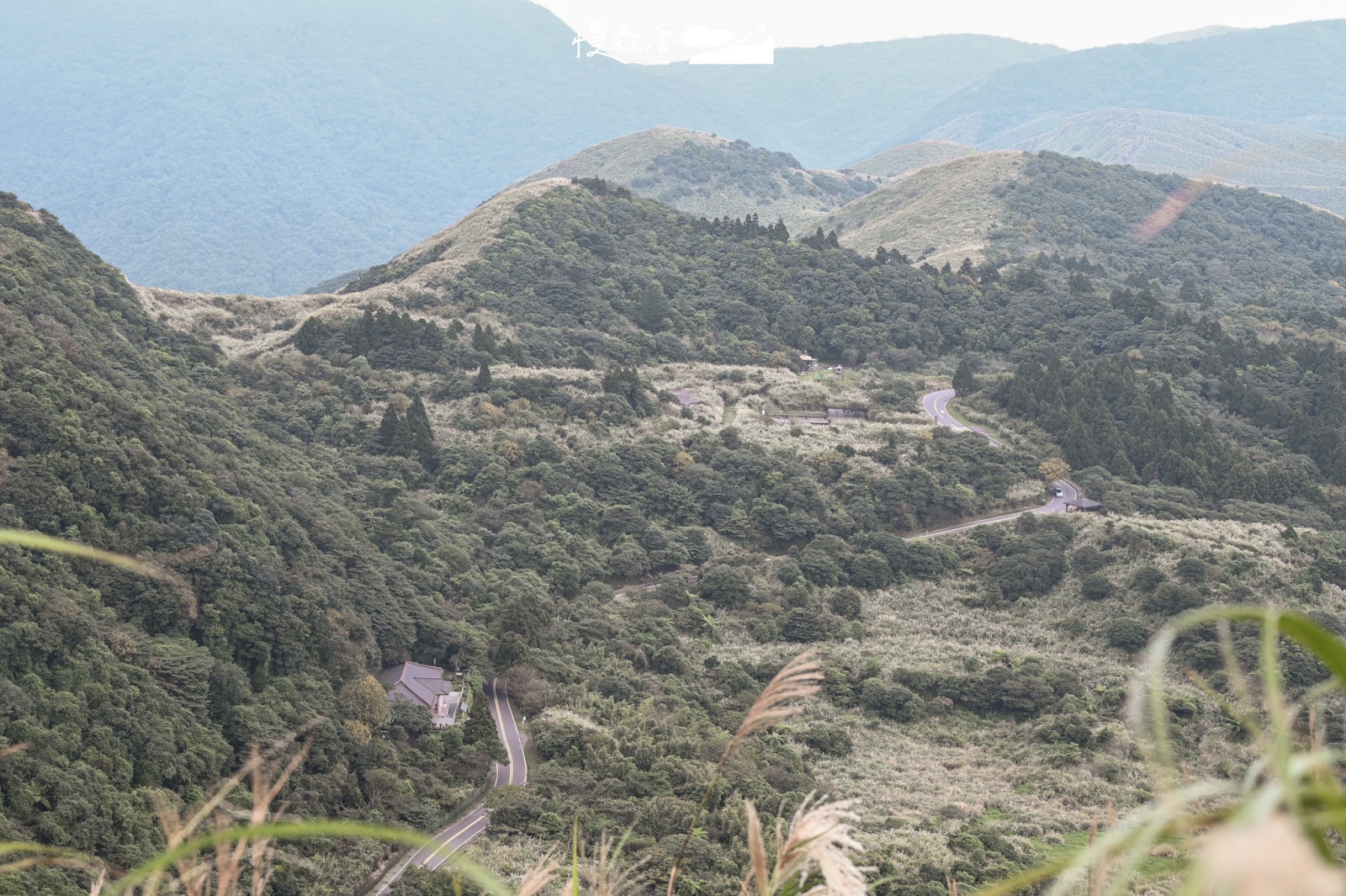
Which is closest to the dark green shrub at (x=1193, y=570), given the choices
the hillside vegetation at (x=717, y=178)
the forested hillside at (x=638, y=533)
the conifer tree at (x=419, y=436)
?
the forested hillside at (x=638, y=533)

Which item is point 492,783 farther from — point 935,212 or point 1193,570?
point 935,212

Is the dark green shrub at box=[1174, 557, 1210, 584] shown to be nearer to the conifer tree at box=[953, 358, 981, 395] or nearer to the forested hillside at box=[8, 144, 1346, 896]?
the forested hillside at box=[8, 144, 1346, 896]

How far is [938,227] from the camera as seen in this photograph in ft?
377

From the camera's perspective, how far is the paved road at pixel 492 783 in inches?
873

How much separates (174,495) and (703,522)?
25214 mm

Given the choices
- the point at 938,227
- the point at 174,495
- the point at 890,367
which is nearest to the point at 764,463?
the point at 890,367

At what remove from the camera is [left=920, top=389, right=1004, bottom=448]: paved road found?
63.1 metres

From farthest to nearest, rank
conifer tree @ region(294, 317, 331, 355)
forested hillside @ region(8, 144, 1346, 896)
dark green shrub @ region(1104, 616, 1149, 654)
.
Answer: conifer tree @ region(294, 317, 331, 355) → dark green shrub @ region(1104, 616, 1149, 654) → forested hillside @ region(8, 144, 1346, 896)

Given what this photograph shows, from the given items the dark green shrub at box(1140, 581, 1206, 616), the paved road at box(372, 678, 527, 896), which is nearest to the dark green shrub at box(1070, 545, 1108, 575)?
the dark green shrub at box(1140, 581, 1206, 616)

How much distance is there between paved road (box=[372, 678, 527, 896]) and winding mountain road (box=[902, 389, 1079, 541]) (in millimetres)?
24197

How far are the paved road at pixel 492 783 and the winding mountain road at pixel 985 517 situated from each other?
79.4ft

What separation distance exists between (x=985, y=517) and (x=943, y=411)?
14.3 m

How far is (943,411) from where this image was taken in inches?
2650

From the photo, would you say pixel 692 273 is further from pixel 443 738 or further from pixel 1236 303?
pixel 443 738
